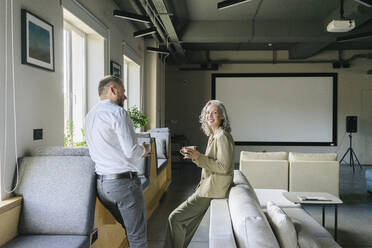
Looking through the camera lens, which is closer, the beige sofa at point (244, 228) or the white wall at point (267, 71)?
the beige sofa at point (244, 228)

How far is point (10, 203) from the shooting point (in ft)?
7.32

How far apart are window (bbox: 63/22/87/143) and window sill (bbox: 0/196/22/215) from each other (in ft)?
6.27

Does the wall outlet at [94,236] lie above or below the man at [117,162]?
below

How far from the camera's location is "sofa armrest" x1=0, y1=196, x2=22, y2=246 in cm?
215

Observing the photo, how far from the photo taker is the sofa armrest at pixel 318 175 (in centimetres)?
492

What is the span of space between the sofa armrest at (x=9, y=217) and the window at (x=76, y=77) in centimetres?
195

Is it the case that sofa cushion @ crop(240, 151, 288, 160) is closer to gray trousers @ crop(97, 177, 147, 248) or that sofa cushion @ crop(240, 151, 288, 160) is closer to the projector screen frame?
gray trousers @ crop(97, 177, 147, 248)

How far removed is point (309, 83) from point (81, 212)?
30.1ft

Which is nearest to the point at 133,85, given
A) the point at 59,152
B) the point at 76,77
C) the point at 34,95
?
the point at 76,77

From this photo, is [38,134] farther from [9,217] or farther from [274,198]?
[274,198]

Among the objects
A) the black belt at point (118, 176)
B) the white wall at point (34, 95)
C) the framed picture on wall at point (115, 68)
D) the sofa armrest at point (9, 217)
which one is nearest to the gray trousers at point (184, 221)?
the black belt at point (118, 176)

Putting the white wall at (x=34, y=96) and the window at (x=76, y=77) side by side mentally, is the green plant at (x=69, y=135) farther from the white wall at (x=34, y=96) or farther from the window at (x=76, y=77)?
the white wall at (x=34, y=96)

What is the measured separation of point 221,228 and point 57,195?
1.22 metres

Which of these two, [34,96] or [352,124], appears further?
[352,124]
